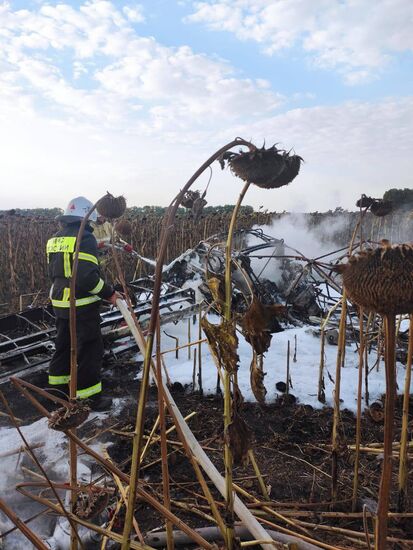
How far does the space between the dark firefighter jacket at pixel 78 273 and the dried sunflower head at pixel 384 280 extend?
3.87 meters

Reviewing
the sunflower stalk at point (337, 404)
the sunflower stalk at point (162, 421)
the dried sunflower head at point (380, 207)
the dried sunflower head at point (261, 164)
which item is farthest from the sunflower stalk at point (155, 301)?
the dried sunflower head at point (380, 207)

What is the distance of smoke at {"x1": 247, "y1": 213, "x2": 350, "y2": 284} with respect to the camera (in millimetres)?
8234

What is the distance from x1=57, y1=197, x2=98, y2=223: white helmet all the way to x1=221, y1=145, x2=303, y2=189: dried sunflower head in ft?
12.5

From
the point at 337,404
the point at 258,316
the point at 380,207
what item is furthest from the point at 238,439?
the point at 380,207

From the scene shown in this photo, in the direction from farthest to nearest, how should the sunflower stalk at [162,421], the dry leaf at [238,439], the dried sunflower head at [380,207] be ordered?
the dried sunflower head at [380,207] < the dry leaf at [238,439] < the sunflower stalk at [162,421]

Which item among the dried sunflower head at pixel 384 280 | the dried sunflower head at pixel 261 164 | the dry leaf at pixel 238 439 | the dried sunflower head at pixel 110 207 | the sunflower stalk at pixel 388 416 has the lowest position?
the dry leaf at pixel 238 439

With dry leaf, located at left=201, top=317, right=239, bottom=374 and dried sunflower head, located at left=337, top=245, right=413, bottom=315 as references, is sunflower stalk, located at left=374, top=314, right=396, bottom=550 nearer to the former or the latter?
dried sunflower head, located at left=337, top=245, right=413, bottom=315

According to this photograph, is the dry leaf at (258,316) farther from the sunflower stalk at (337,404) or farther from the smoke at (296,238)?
the smoke at (296,238)

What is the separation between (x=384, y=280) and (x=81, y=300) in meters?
4.19

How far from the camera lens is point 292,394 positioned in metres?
4.50

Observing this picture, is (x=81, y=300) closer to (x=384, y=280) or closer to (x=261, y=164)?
(x=261, y=164)

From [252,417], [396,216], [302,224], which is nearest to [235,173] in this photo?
[252,417]

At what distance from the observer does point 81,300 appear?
4707 millimetres

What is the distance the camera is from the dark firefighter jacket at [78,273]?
457 centimetres
